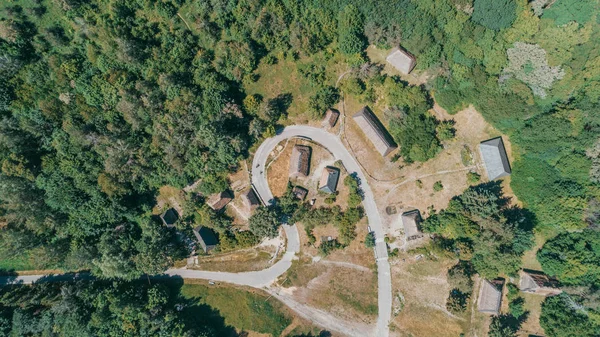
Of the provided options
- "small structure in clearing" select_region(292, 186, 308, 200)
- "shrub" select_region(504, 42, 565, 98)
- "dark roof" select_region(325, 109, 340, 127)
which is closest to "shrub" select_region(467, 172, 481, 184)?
"shrub" select_region(504, 42, 565, 98)

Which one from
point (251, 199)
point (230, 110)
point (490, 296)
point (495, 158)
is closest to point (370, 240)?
point (490, 296)

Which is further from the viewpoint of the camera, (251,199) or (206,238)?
(206,238)

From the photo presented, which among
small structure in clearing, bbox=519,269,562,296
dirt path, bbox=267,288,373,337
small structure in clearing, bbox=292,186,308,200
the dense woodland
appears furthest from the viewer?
small structure in clearing, bbox=292,186,308,200

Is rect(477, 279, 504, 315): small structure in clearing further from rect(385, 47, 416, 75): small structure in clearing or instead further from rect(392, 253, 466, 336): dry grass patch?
rect(385, 47, 416, 75): small structure in clearing

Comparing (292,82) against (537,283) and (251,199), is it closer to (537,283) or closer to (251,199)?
(251,199)

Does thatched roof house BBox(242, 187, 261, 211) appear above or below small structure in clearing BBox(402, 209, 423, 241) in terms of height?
below

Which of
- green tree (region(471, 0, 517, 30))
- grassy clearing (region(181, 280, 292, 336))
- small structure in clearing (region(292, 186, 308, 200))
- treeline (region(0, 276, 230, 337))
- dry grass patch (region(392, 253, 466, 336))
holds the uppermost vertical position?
green tree (region(471, 0, 517, 30))

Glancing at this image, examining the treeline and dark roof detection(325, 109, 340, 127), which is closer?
the treeline

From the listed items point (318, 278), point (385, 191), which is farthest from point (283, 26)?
point (318, 278)
